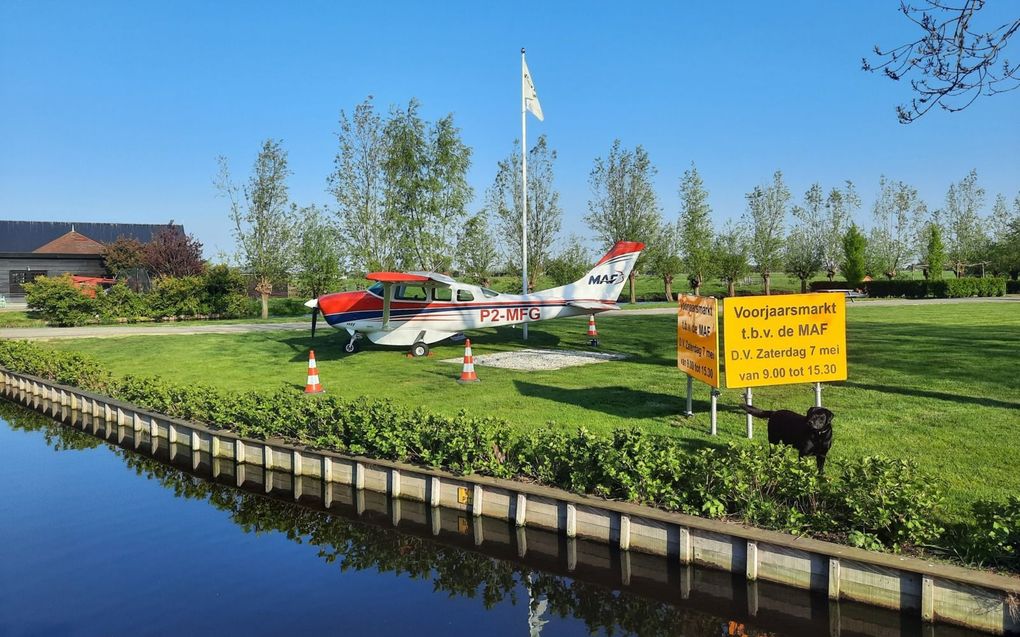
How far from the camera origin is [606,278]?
19969 mm

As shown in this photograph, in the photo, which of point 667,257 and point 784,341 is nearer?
point 784,341

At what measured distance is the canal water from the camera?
18.6 feet

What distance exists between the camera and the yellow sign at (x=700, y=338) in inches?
363

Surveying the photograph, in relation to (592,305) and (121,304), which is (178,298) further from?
(592,305)

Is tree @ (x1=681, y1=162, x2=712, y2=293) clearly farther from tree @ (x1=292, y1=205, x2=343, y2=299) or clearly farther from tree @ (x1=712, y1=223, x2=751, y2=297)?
tree @ (x1=292, y1=205, x2=343, y2=299)

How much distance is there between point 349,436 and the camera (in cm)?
939

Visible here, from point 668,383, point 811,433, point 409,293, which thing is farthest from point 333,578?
point 409,293

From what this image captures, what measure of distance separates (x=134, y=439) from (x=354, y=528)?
22.0 feet

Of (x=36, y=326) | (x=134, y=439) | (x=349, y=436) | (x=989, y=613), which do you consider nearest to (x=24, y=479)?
(x=134, y=439)

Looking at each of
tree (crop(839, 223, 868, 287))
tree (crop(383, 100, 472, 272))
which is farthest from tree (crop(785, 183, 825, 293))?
tree (crop(383, 100, 472, 272))

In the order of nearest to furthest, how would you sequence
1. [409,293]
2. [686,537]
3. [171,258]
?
1. [686,537]
2. [409,293]
3. [171,258]

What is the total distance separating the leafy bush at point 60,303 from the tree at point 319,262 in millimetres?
11296

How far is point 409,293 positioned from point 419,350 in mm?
1760

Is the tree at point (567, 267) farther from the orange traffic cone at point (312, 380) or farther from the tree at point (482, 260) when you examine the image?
the orange traffic cone at point (312, 380)
